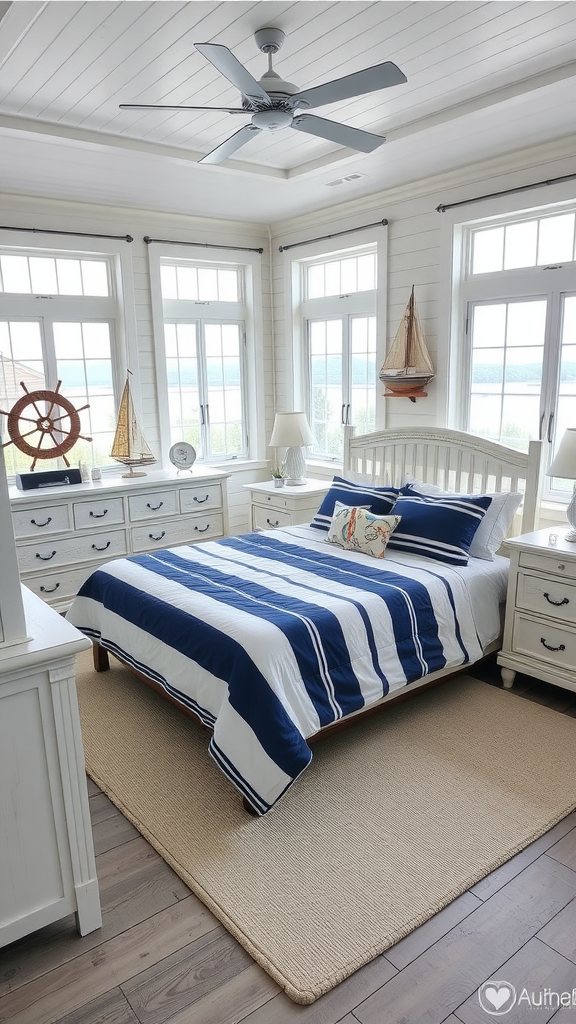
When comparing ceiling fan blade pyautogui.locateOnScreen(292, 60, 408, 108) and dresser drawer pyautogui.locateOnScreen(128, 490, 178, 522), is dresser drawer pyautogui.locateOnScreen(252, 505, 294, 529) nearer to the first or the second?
dresser drawer pyautogui.locateOnScreen(128, 490, 178, 522)

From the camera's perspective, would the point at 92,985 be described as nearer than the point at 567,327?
Yes

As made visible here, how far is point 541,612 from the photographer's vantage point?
312cm

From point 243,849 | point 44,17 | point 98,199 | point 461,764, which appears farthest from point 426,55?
point 243,849

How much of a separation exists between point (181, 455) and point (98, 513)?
0.89m

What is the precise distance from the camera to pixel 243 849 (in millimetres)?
2219

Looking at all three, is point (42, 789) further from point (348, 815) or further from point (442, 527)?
point (442, 527)

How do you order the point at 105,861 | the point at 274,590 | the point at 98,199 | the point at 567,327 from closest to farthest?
the point at 105,861 < the point at 274,590 < the point at 567,327 < the point at 98,199

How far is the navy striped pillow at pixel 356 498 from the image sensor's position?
387 centimetres

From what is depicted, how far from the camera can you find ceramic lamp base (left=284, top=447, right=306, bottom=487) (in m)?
5.02

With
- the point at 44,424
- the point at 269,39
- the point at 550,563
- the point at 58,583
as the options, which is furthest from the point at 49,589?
the point at 269,39

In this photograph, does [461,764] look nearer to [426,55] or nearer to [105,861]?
[105,861]

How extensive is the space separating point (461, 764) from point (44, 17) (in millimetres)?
3225

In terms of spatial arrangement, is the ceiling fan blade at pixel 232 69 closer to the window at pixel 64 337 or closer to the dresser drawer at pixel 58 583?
the window at pixel 64 337

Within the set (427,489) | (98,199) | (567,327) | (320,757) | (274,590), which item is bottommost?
(320,757)
